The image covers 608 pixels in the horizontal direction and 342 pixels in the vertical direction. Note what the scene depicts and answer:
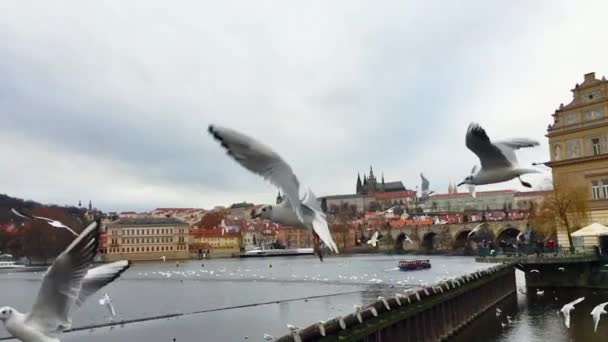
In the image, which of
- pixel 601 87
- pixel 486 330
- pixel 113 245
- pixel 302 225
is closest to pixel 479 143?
pixel 302 225

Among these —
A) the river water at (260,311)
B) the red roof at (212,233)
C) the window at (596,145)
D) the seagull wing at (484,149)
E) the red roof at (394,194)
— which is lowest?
the river water at (260,311)

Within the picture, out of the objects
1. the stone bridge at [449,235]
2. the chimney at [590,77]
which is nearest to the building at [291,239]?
the stone bridge at [449,235]

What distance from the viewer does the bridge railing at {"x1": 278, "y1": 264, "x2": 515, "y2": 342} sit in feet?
38.9

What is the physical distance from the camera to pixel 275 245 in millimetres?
133250

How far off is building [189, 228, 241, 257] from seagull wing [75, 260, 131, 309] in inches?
4535

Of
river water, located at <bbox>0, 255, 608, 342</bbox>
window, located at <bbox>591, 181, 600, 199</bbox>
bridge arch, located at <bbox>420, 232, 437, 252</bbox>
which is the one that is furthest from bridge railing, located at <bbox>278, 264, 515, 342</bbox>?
bridge arch, located at <bbox>420, 232, 437, 252</bbox>

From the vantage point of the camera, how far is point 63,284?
209 inches

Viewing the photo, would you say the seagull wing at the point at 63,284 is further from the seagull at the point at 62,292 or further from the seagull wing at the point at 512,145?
the seagull wing at the point at 512,145

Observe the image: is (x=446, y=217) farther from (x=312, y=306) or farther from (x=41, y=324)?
(x=41, y=324)

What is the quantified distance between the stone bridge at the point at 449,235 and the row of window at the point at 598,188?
179 feet

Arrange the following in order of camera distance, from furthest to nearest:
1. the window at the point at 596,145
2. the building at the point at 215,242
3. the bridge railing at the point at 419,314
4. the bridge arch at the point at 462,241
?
1. the building at the point at 215,242
2. the bridge arch at the point at 462,241
3. the window at the point at 596,145
4. the bridge railing at the point at 419,314

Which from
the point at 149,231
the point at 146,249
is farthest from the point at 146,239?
the point at 146,249

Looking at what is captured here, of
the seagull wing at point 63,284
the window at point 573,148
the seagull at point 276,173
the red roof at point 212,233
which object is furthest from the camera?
the red roof at point 212,233

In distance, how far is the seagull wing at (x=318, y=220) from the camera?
4.52m
